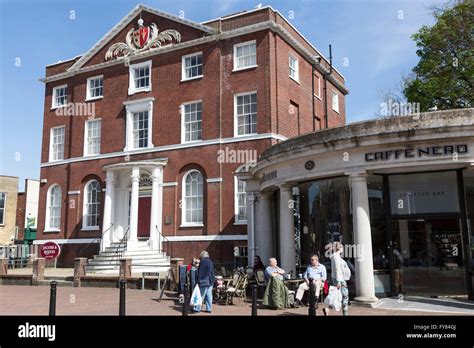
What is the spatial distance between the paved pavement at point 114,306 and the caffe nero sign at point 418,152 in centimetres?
371

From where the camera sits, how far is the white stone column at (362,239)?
12.2m

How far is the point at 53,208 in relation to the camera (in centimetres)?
2938

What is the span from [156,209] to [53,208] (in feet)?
29.0

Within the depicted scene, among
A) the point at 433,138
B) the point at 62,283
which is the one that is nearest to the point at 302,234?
the point at 433,138

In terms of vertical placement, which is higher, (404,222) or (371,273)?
(404,222)

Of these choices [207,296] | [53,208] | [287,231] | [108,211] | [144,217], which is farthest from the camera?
[53,208]

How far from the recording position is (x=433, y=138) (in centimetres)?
1154

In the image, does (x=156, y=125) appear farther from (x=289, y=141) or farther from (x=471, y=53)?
(x=471, y=53)

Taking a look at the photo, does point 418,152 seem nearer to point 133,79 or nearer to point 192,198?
point 192,198

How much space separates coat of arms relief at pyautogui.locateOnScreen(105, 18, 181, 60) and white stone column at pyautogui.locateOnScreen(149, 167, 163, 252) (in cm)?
752

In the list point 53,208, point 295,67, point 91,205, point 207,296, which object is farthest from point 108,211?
point 207,296

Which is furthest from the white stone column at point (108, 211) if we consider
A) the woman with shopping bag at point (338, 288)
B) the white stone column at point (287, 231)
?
the woman with shopping bag at point (338, 288)

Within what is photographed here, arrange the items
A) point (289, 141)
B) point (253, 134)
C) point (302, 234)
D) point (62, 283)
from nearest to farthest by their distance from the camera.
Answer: point (289, 141), point (302, 234), point (62, 283), point (253, 134)
